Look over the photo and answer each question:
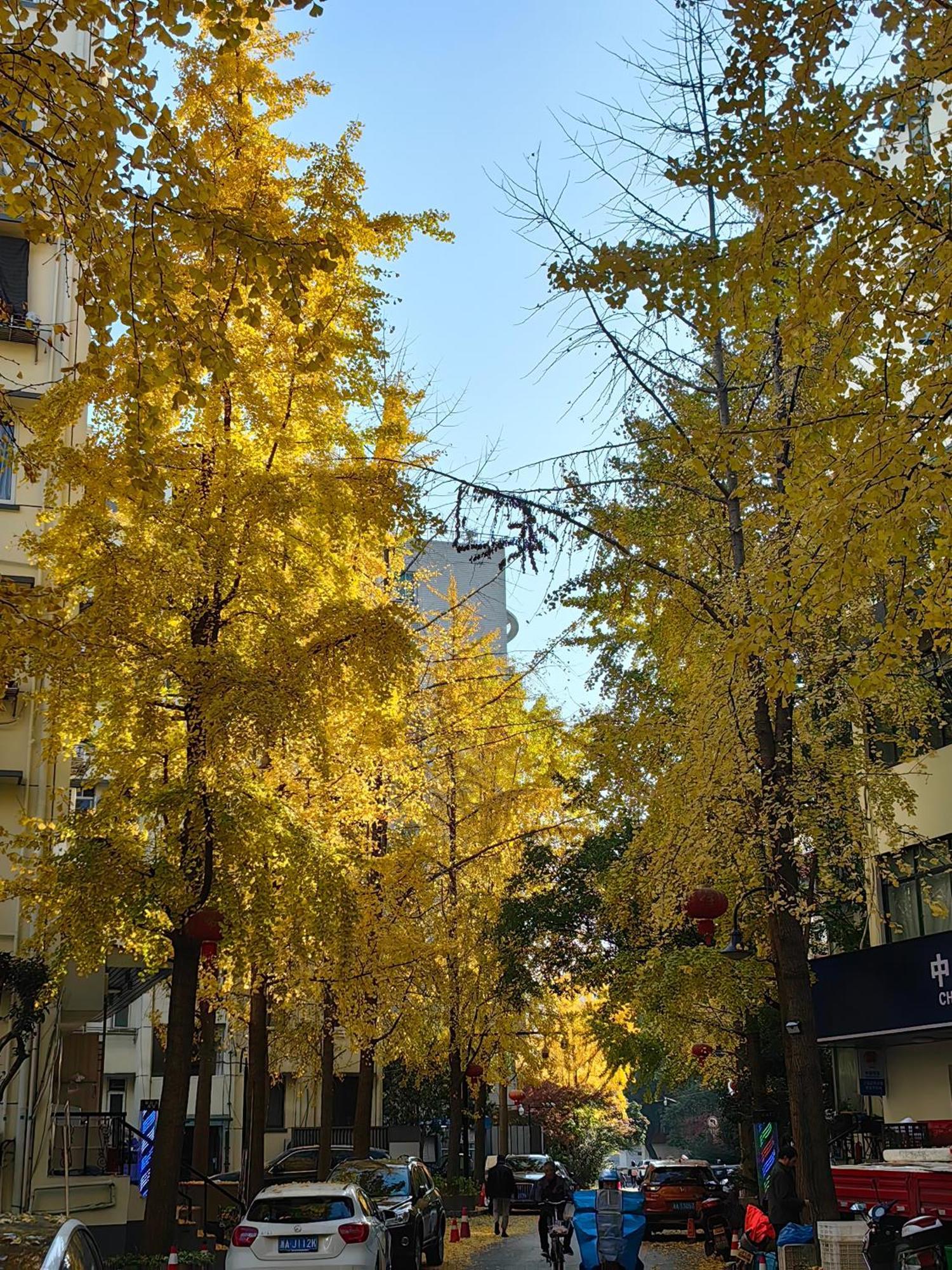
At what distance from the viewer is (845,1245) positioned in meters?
12.9

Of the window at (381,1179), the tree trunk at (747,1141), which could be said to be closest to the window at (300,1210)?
the window at (381,1179)

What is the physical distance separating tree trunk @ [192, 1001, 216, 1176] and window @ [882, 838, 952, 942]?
13567 mm

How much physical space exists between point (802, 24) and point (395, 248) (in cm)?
857

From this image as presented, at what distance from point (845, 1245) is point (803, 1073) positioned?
2478 millimetres

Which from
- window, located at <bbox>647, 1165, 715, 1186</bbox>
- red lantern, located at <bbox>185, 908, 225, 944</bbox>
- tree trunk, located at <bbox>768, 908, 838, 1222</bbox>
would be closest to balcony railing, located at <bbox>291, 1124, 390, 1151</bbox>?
window, located at <bbox>647, 1165, 715, 1186</bbox>

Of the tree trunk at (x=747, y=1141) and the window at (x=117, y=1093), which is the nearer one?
the tree trunk at (x=747, y=1141)

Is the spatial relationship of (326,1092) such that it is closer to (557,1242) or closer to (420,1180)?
(420,1180)

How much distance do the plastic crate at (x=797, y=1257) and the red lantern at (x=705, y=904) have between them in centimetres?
343

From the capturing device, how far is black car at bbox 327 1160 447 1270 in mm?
19438

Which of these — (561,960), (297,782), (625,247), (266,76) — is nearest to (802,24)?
(625,247)

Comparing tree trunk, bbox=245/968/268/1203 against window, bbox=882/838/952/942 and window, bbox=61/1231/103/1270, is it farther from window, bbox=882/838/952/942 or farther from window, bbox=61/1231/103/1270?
window, bbox=61/1231/103/1270

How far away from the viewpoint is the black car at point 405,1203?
1944cm

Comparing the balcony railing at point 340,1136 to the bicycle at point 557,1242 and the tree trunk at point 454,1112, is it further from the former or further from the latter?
the bicycle at point 557,1242

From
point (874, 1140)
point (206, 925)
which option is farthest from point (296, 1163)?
point (206, 925)
